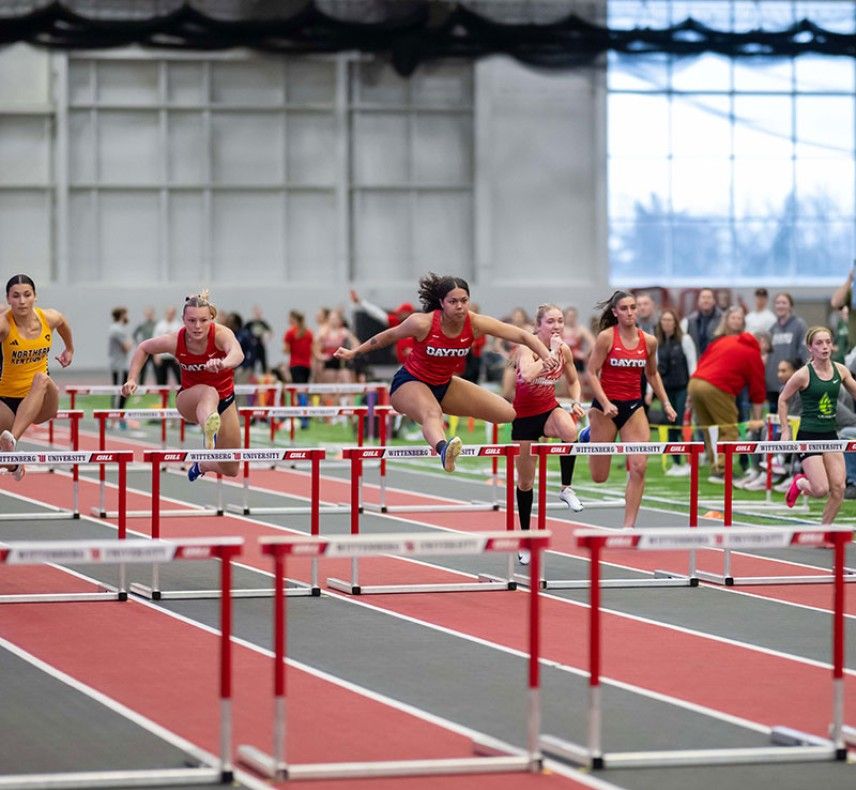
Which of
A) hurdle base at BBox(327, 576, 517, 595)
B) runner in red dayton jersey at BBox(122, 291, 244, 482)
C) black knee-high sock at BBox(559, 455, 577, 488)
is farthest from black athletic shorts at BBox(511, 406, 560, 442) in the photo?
runner in red dayton jersey at BBox(122, 291, 244, 482)

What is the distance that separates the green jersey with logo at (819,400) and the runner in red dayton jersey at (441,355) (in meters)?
2.49

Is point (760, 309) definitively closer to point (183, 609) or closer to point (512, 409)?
point (512, 409)

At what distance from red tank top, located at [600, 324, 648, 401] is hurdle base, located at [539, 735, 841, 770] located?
19.9 feet

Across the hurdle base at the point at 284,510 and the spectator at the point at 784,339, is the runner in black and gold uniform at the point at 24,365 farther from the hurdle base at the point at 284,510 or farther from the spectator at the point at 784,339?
the spectator at the point at 784,339

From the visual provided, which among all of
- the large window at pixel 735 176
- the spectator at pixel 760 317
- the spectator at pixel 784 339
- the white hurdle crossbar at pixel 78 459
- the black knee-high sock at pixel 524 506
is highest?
the large window at pixel 735 176

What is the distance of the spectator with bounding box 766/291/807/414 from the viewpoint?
20047 mm

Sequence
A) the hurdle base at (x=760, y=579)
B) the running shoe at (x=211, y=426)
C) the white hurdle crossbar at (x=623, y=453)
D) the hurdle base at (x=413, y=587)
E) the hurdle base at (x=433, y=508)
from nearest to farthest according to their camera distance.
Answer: the hurdle base at (x=413, y=587) → the white hurdle crossbar at (x=623, y=453) → the hurdle base at (x=760, y=579) → the running shoe at (x=211, y=426) → the hurdle base at (x=433, y=508)

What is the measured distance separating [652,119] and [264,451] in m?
27.6

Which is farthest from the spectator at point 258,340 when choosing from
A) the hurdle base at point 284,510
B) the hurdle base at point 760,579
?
the hurdle base at point 760,579

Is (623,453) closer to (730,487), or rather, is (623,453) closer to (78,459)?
(730,487)

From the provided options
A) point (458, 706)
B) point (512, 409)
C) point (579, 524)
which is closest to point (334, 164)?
point (579, 524)

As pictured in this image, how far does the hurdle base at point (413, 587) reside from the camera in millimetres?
11547

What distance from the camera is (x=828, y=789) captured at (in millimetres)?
6566

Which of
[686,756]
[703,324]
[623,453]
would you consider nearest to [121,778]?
[686,756]
